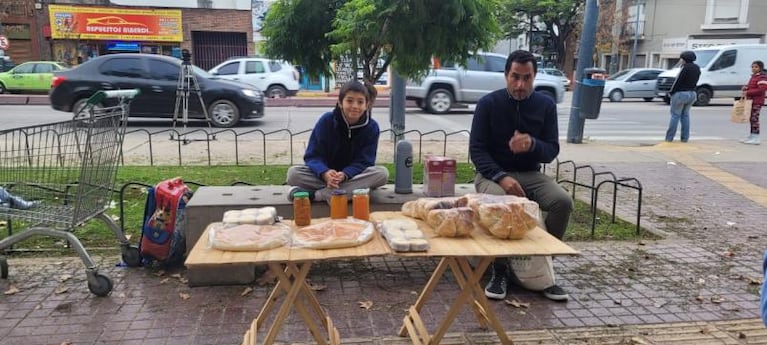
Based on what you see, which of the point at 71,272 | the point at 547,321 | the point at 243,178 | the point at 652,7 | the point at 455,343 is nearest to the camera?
the point at 455,343

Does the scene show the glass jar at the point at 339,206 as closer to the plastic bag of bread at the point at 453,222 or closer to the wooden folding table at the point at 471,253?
the wooden folding table at the point at 471,253

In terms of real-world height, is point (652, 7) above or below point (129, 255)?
above

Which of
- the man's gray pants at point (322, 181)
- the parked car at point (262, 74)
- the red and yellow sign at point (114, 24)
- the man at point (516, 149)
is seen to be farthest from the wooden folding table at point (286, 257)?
the red and yellow sign at point (114, 24)

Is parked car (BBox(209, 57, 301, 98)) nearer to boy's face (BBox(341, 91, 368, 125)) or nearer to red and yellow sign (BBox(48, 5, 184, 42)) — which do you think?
red and yellow sign (BBox(48, 5, 184, 42))

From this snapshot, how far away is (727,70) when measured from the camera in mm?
21359

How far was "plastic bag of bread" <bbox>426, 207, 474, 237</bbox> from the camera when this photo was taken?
2842 millimetres

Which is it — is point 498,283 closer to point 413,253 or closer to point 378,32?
point 413,253

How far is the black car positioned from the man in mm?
9455

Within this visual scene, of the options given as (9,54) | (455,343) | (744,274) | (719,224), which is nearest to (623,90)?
(719,224)

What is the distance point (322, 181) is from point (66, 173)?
1833 mm

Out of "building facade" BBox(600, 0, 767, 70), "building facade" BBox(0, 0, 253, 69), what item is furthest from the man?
"building facade" BBox(600, 0, 767, 70)

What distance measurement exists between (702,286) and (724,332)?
82 cm

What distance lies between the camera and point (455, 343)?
10.7ft

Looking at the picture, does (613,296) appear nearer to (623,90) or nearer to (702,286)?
(702,286)
